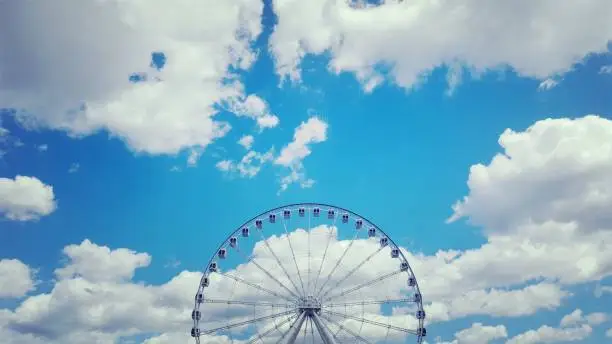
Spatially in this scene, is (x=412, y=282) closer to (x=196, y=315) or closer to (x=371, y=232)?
(x=371, y=232)

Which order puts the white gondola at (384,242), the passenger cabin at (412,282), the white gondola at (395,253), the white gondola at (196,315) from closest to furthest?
the white gondola at (196,315)
the passenger cabin at (412,282)
the white gondola at (395,253)
the white gondola at (384,242)

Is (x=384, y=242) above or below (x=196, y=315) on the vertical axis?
above

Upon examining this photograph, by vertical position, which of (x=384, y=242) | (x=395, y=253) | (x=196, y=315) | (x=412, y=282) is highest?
(x=384, y=242)

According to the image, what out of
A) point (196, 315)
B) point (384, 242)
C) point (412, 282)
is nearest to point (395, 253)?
point (384, 242)

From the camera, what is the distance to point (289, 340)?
82.0 metres

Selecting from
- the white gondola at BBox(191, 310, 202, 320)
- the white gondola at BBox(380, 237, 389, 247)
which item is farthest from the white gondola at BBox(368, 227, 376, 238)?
the white gondola at BBox(191, 310, 202, 320)

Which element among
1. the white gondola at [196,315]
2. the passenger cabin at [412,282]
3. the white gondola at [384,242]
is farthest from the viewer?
the white gondola at [384,242]

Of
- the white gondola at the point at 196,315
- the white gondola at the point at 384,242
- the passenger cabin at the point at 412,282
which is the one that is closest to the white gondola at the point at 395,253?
the white gondola at the point at 384,242

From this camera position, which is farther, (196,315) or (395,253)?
(395,253)

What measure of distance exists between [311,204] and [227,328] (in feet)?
68.1

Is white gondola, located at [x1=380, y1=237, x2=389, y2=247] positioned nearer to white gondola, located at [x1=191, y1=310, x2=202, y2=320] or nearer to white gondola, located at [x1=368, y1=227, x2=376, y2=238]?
white gondola, located at [x1=368, y1=227, x2=376, y2=238]

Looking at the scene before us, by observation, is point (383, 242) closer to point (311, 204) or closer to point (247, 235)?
point (311, 204)

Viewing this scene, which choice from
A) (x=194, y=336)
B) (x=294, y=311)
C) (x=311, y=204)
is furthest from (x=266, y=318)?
(x=311, y=204)

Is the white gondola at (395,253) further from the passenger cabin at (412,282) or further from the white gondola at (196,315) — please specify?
the white gondola at (196,315)
